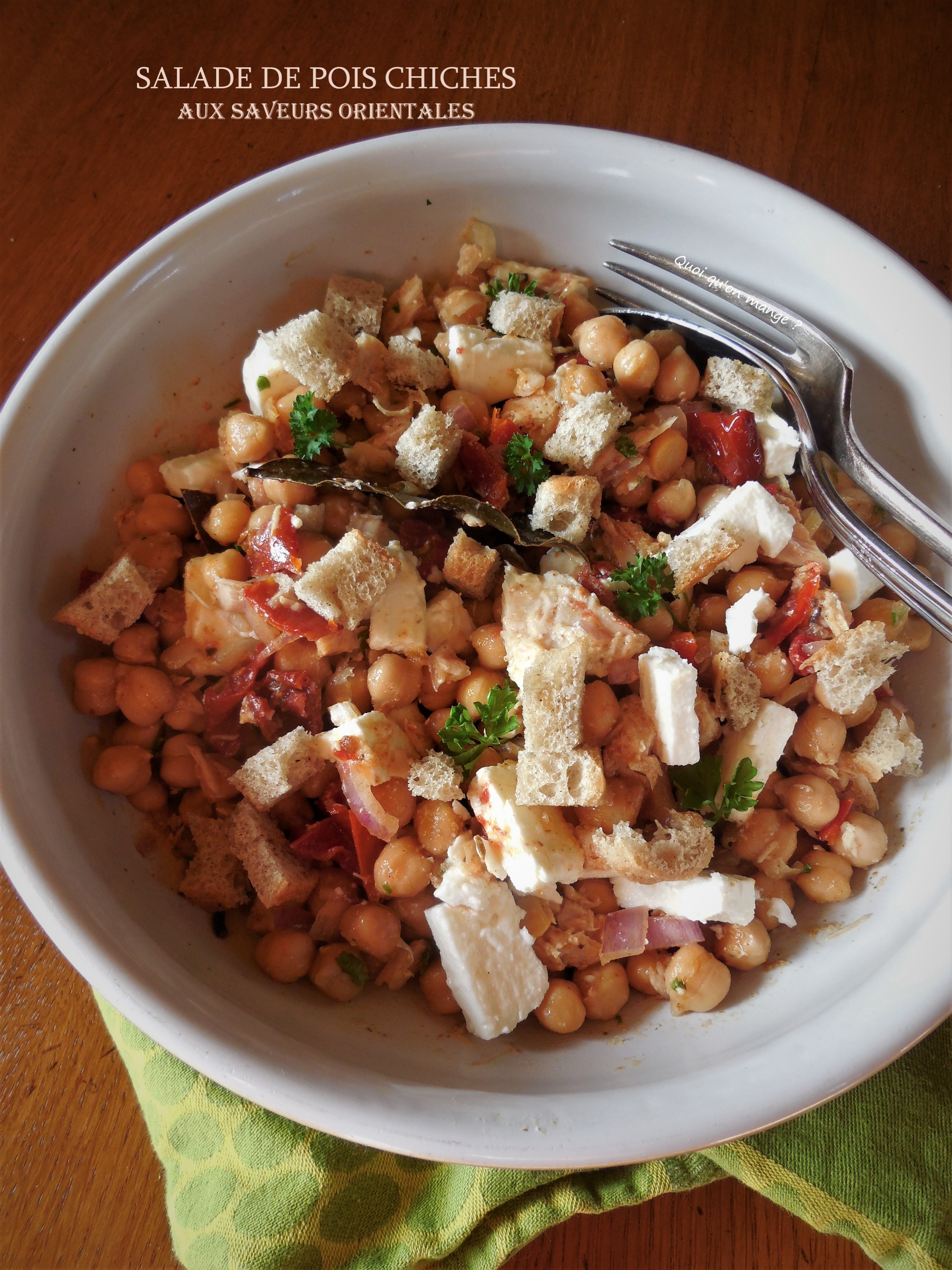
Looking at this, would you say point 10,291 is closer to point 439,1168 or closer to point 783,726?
point 783,726

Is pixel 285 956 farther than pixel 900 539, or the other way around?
pixel 900 539

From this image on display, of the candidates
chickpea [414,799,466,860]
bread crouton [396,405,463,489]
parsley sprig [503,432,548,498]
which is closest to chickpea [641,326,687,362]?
parsley sprig [503,432,548,498]

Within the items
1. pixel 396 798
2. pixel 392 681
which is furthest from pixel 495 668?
pixel 396 798

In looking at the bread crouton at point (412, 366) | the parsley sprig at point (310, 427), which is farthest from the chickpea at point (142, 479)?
the bread crouton at point (412, 366)

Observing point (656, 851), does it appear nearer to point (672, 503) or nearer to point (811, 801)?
point (811, 801)

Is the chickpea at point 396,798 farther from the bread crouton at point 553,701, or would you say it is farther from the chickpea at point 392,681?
the bread crouton at point 553,701

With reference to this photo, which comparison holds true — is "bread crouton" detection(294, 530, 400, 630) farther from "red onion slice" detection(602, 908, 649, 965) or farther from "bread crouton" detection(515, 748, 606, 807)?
"red onion slice" detection(602, 908, 649, 965)

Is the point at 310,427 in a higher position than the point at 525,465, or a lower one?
lower
